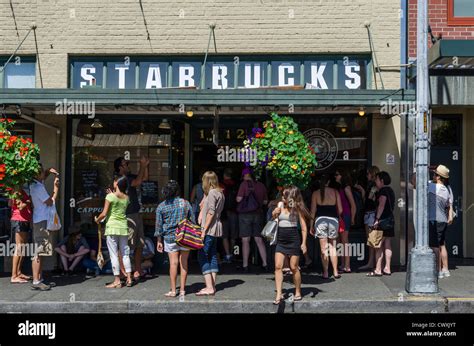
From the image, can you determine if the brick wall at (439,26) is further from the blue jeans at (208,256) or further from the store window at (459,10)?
the blue jeans at (208,256)

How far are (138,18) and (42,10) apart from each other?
198cm

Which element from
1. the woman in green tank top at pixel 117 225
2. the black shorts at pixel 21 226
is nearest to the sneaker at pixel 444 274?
the woman in green tank top at pixel 117 225

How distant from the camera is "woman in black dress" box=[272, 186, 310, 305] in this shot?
7520mm

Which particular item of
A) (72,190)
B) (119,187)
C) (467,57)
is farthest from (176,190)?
(467,57)

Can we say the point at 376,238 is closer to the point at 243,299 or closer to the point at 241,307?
the point at 243,299

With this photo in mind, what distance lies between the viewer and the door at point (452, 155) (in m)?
11.2

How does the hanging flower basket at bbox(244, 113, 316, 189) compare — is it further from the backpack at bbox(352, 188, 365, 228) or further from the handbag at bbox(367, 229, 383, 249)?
the backpack at bbox(352, 188, 365, 228)

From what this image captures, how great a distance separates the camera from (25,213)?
9008 mm

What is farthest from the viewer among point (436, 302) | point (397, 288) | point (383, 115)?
point (383, 115)

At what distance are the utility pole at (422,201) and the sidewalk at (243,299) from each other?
24cm

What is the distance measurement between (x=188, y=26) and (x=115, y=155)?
9.97 feet

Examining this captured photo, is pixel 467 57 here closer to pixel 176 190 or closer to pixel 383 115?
pixel 383 115

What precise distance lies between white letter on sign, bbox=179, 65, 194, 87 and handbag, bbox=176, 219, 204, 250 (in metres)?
3.91

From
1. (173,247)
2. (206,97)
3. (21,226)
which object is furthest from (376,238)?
(21,226)
